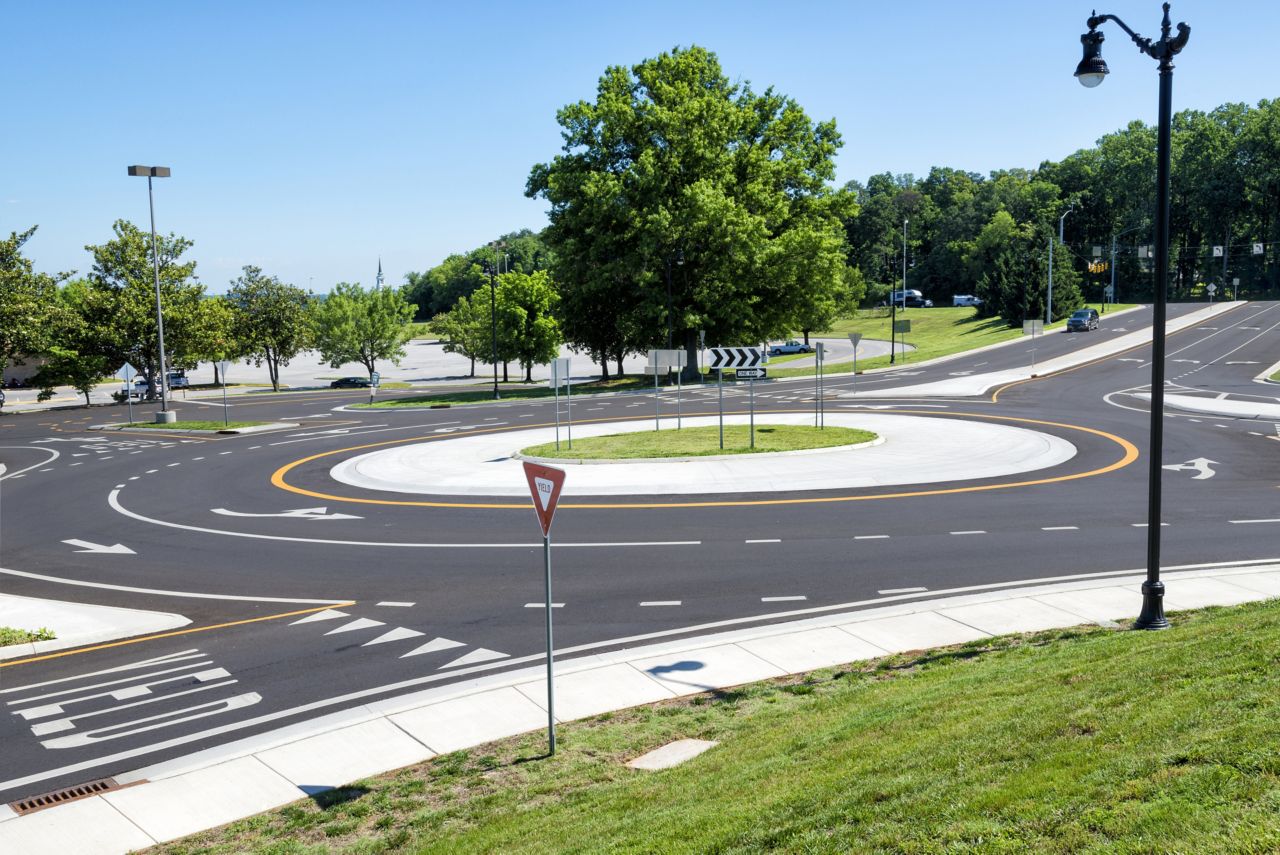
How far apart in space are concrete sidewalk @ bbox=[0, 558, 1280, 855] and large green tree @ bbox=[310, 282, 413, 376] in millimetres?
72090

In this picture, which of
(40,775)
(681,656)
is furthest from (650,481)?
(40,775)

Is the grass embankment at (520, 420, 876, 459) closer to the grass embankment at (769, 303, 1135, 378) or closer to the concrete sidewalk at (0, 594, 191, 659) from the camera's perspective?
the concrete sidewalk at (0, 594, 191, 659)

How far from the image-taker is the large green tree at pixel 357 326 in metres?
79.1

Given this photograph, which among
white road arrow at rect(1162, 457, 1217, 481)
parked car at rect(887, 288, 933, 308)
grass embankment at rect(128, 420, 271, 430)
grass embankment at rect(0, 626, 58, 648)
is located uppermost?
parked car at rect(887, 288, 933, 308)

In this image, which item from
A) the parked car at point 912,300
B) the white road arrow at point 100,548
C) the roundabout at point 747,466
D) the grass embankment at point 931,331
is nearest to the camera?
the white road arrow at point 100,548

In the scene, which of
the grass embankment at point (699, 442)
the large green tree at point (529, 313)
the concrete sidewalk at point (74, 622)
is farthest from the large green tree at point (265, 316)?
the concrete sidewalk at point (74, 622)

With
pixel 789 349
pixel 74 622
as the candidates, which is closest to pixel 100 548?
pixel 74 622

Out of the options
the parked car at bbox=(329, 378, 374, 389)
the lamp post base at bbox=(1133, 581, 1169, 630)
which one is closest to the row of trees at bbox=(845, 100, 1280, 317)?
the parked car at bbox=(329, 378, 374, 389)

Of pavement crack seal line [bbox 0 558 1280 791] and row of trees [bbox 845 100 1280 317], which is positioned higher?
row of trees [bbox 845 100 1280 317]

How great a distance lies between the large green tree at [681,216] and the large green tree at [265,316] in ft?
89.7

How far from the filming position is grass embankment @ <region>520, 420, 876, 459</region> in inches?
1113

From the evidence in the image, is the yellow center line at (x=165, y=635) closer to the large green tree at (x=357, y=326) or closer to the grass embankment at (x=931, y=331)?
Answer: the grass embankment at (x=931, y=331)

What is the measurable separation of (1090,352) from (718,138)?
28.3 meters

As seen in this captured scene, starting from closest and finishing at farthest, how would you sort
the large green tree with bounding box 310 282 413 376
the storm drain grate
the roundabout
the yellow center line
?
the storm drain grate, the yellow center line, the roundabout, the large green tree with bounding box 310 282 413 376
